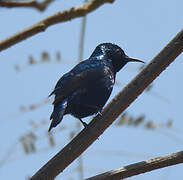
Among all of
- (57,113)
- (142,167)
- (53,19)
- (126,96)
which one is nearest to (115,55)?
(57,113)

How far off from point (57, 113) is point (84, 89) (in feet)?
1.80

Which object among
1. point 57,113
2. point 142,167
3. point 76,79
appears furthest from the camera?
point 76,79

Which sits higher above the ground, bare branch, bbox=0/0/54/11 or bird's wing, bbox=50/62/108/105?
bare branch, bbox=0/0/54/11

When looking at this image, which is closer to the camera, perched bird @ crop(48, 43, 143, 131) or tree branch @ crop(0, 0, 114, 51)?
tree branch @ crop(0, 0, 114, 51)

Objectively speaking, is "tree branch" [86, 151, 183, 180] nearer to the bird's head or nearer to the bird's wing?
the bird's wing

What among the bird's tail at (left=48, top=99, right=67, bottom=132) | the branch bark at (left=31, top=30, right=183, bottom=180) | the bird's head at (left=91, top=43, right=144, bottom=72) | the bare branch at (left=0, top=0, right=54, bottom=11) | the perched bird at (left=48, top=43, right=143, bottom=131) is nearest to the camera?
the branch bark at (left=31, top=30, right=183, bottom=180)

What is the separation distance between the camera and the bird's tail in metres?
4.29

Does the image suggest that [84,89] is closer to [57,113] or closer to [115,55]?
[57,113]

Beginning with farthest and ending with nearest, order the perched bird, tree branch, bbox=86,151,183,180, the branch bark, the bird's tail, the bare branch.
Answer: the perched bird, the bird's tail, the bare branch, the branch bark, tree branch, bbox=86,151,183,180

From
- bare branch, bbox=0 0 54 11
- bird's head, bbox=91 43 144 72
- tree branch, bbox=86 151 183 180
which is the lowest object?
bird's head, bbox=91 43 144 72

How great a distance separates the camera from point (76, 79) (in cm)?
479

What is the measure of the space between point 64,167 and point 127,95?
0.63m

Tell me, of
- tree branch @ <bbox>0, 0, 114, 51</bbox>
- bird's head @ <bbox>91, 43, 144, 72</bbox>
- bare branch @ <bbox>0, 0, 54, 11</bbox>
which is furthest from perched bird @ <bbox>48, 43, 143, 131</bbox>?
bare branch @ <bbox>0, 0, 54, 11</bbox>

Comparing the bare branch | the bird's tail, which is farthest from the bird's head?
the bare branch
